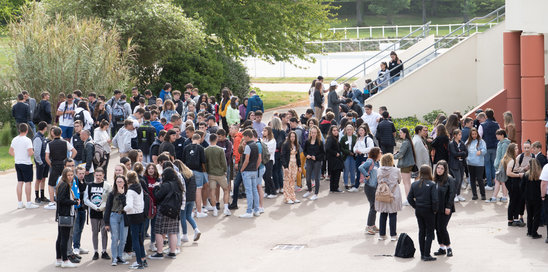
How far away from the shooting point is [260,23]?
33906mm

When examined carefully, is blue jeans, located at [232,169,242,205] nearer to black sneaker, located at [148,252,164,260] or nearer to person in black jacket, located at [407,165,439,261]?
black sneaker, located at [148,252,164,260]

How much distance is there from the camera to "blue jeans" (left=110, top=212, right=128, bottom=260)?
41.6ft

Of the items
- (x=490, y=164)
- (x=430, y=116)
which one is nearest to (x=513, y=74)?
(x=490, y=164)

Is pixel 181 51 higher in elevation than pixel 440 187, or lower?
higher

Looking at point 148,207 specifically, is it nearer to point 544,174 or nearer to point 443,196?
point 443,196

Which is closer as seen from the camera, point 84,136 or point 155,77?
point 84,136

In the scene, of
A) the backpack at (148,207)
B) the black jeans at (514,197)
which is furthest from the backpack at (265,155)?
the black jeans at (514,197)

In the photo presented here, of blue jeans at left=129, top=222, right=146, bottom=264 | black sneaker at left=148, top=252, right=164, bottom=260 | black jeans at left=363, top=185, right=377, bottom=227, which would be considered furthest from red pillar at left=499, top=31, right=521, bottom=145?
blue jeans at left=129, top=222, right=146, bottom=264

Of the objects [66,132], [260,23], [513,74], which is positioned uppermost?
[260,23]

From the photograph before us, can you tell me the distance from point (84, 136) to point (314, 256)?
5631 millimetres

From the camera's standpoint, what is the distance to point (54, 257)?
1363 centimetres

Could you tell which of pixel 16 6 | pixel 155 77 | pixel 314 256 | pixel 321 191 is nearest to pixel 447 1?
pixel 16 6

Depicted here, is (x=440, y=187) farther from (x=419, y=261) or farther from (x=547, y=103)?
(x=547, y=103)

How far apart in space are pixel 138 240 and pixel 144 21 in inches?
645
